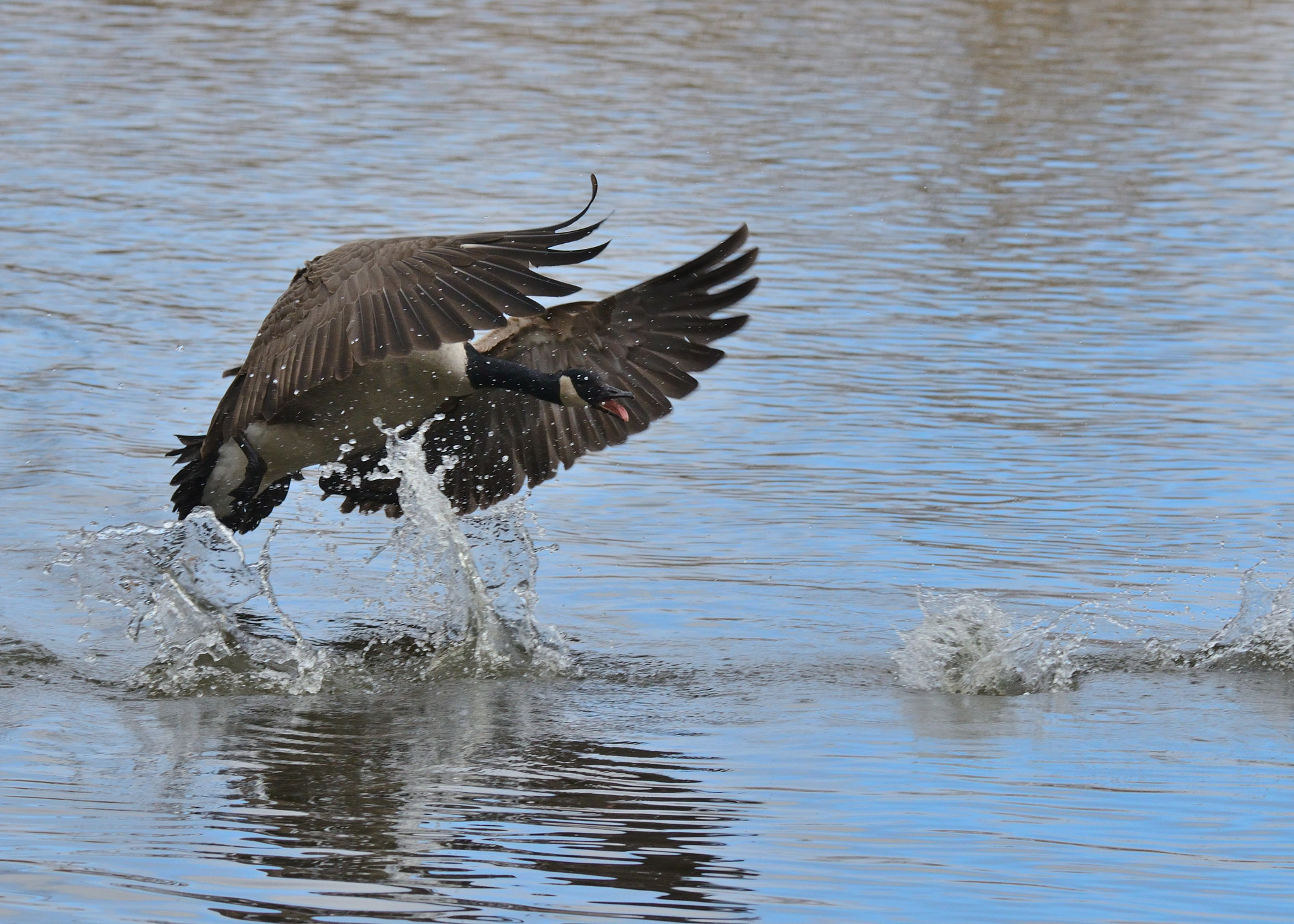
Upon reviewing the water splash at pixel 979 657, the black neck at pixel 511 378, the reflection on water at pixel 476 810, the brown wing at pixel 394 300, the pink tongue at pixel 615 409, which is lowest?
the reflection on water at pixel 476 810

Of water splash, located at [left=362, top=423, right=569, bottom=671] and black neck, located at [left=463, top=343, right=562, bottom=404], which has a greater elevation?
black neck, located at [left=463, top=343, right=562, bottom=404]

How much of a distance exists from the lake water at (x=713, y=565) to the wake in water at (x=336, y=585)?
0.03 metres

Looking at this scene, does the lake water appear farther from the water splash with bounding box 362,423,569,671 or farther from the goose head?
the goose head

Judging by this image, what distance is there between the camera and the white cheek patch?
7.79m

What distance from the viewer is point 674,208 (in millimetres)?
16516

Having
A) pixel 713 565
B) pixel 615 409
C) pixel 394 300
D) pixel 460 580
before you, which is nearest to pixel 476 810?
pixel 394 300

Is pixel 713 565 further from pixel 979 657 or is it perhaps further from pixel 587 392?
pixel 979 657

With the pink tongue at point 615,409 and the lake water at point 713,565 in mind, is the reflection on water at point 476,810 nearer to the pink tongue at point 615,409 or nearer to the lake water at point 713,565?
the lake water at point 713,565

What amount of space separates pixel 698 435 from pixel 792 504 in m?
1.68

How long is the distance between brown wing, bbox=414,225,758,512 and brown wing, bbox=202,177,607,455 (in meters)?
1.19

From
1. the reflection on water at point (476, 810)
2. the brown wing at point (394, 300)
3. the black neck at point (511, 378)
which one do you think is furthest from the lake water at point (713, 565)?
the brown wing at point (394, 300)

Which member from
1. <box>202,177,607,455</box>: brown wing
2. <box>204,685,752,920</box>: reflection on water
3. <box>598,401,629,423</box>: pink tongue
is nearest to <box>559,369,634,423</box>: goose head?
<box>598,401,629,423</box>: pink tongue

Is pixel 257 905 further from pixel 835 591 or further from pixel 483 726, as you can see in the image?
pixel 835 591

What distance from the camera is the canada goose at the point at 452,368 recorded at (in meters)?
6.90
